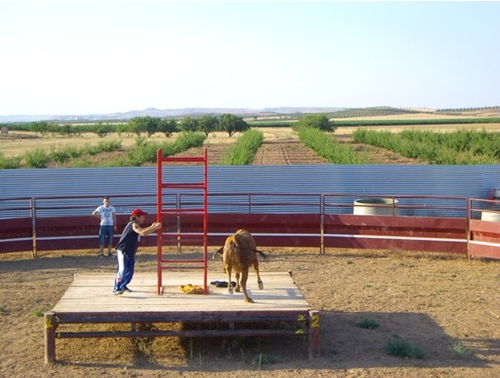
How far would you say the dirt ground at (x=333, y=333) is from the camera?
8414 mm

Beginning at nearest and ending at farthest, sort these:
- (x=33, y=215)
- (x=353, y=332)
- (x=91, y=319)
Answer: (x=91, y=319), (x=353, y=332), (x=33, y=215)

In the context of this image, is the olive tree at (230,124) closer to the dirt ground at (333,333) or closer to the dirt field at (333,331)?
the dirt field at (333,331)

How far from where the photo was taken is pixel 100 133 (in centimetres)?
10019

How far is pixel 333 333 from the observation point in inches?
387

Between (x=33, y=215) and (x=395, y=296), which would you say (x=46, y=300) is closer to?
(x=33, y=215)

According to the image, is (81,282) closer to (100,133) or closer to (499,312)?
(499,312)

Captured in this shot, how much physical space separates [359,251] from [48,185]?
33.6 ft

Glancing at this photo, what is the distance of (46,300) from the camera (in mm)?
11703

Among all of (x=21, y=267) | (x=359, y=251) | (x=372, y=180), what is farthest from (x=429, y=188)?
(x=21, y=267)

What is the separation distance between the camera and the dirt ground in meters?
8.41

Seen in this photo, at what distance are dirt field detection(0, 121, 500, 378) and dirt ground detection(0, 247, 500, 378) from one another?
0.05 feet

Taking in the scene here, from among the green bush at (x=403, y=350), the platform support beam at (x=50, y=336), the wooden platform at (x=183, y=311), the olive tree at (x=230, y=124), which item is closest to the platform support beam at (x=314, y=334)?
the wooden platform at (x=183, y=311)

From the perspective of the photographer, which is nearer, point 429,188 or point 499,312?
point 499,312

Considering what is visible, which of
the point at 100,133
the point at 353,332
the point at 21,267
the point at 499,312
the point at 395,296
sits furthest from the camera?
the point at 100,133
